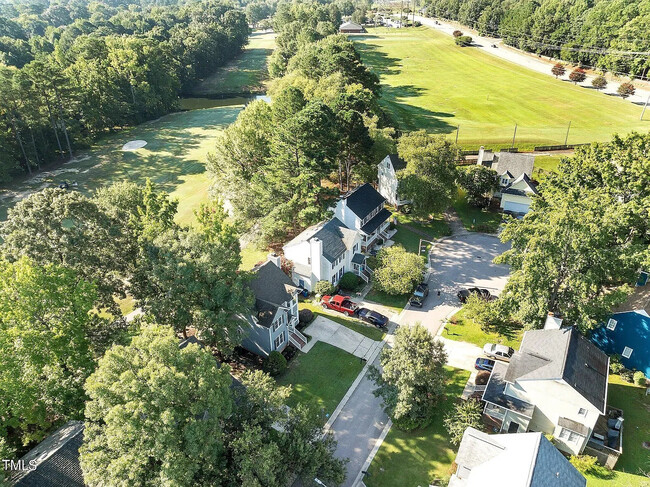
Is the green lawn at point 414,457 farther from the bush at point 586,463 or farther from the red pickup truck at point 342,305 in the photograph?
the red pickup truck at point 342,305

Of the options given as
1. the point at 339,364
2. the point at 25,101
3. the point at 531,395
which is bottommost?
the point at 339,364

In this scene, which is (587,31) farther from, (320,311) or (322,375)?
(322,375)

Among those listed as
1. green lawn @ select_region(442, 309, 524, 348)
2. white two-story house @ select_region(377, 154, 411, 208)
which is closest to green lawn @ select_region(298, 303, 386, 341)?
green lawn @ select_region(442, 309, 524, 348)

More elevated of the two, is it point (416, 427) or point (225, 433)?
point (225, 433)

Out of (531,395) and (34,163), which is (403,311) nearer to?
(531,395)

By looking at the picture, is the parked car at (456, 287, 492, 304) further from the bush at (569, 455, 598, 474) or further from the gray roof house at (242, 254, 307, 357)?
the gray roof house at (242, 254, 307, 357)

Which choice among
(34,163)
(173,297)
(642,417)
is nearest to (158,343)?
(173,297)

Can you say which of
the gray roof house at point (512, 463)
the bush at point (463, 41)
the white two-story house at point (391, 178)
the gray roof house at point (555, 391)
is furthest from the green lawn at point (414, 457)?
the bush at point (463, 41)
